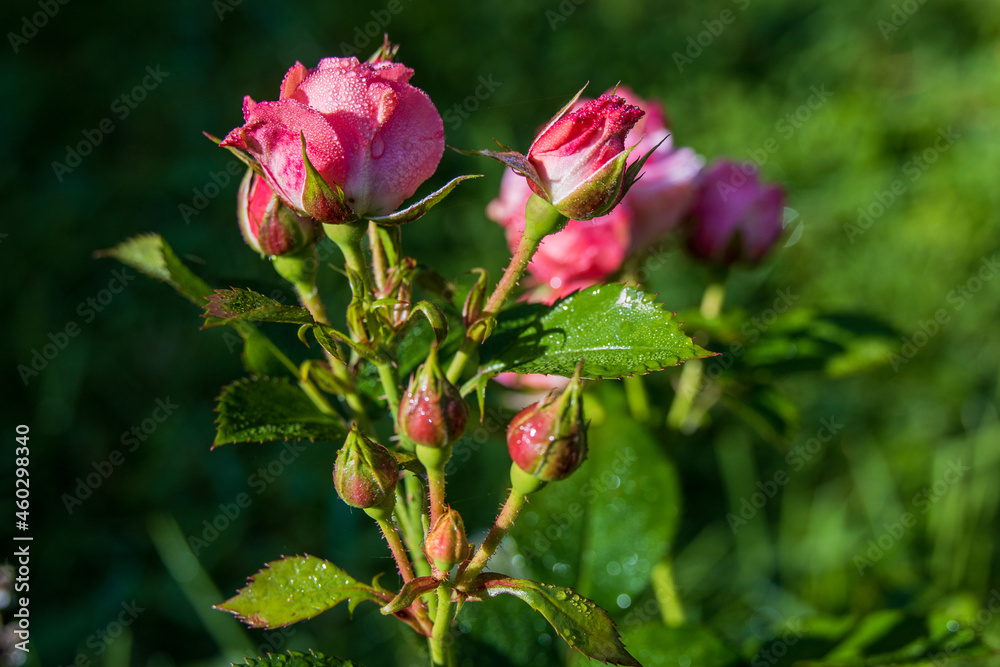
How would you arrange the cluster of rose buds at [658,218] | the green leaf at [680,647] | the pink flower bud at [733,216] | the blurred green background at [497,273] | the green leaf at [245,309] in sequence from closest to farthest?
the green leaf at [245,309], the green leaf at [680,647], the cluster of rose buds at [658,218], the pink flower bud at [733,216], the blurred green background at [497,273]

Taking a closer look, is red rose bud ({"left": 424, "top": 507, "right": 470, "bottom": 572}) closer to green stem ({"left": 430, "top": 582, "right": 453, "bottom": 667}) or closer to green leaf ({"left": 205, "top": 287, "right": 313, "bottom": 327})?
green stem ({"left": 430, "top": 582, "right": 453, "bottom": 667})

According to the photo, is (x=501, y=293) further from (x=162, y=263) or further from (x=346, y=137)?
(x=162, y=263)

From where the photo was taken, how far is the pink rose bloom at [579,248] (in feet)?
2.75

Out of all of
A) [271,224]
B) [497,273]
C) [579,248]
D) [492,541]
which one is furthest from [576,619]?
[497,273]

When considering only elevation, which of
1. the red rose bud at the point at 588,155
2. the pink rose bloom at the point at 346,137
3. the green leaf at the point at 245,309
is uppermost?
the pink rose bloom at the point at 346,137

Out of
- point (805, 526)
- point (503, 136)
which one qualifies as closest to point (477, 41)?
point (503, 136)

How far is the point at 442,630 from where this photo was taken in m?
0.53

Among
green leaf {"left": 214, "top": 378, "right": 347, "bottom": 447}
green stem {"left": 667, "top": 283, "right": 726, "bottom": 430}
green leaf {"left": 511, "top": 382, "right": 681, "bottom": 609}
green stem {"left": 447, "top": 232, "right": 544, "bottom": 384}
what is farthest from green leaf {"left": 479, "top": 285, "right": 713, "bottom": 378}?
green stem {"left": 667, "top": 283, "right": 726, "bottom": 430}

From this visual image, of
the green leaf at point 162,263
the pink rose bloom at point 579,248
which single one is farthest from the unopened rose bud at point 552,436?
the pink rose bloom at point 579,248

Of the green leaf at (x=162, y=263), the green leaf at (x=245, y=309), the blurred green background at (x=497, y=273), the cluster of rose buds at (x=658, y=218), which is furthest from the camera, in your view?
the blurred green background at (x=497, y=273)

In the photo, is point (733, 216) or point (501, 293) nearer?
point (501, 293)

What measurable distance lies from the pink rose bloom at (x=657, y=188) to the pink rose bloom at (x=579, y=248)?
2cm

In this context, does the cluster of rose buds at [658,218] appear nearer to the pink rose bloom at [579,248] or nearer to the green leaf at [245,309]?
the pink rose bloom at [579,248]

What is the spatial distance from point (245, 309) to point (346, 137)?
0.11m
